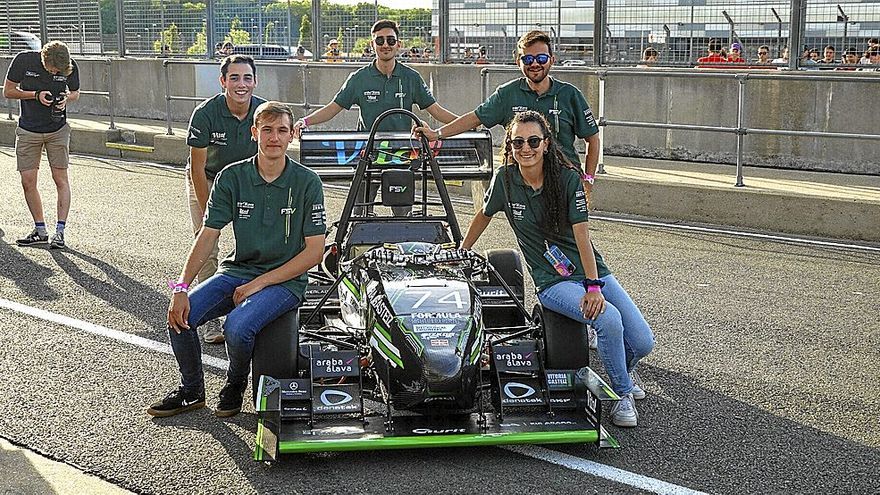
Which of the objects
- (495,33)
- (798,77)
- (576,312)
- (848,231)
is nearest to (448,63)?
(495,33)

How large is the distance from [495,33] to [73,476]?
1207cm

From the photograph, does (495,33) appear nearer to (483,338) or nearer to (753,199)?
(753,199)

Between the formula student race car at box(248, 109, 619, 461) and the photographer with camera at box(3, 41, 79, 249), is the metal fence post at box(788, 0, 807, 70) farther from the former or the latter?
the formula student race car at box(248, 109, 619, 461)

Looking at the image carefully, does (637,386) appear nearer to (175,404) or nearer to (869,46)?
(175,404)

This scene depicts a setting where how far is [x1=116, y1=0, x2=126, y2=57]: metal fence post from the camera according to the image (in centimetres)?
2184

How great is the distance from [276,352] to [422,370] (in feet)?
2.81

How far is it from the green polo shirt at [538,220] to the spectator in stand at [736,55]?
865cm

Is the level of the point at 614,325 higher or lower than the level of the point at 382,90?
lower

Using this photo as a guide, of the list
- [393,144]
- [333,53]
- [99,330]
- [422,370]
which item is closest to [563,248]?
[422,370]

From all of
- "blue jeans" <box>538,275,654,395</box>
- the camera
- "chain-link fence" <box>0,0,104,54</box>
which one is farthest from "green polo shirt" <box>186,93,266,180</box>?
"chain-link fence" <box>0,0,104,54</box>

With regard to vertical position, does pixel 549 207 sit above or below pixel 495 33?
below

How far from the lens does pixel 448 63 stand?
16500mm

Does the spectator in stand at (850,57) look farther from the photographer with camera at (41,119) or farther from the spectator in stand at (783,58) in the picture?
the photographer with camera at (41,119)

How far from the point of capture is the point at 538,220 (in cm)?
630
